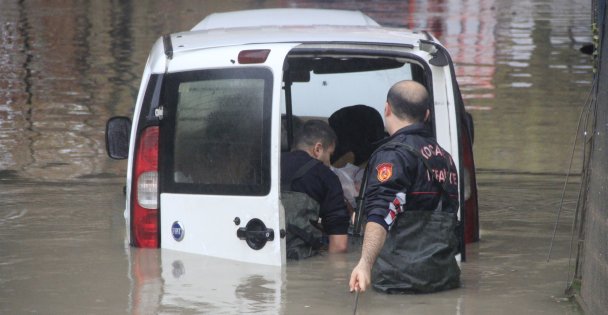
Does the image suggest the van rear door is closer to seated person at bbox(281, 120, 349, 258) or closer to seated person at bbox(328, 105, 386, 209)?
seated person at bbox(281, 120, 349, 258)

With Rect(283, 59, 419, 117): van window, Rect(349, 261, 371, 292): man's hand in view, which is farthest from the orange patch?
Rect(283, 59, 419, 117): van window

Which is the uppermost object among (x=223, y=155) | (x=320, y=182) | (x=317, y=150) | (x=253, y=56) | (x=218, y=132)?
(x=253, y=56)

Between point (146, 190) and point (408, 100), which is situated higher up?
point (408, 100)

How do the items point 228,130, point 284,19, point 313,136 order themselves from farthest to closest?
point 284,19, point 313,136, point 228,130

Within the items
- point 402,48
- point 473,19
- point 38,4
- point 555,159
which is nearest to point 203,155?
point 402,48

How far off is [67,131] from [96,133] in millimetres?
347

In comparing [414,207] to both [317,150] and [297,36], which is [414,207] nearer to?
[297,36]

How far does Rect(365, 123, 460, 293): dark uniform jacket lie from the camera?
6.14 metres

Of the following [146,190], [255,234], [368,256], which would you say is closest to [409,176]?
[368,256]

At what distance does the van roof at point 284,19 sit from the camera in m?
9.45

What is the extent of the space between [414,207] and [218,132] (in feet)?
4.17

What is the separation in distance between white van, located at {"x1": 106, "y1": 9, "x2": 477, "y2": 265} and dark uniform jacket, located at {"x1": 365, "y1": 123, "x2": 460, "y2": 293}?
0.50 meters

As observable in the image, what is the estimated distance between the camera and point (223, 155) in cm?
697

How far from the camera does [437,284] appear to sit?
6555mm
